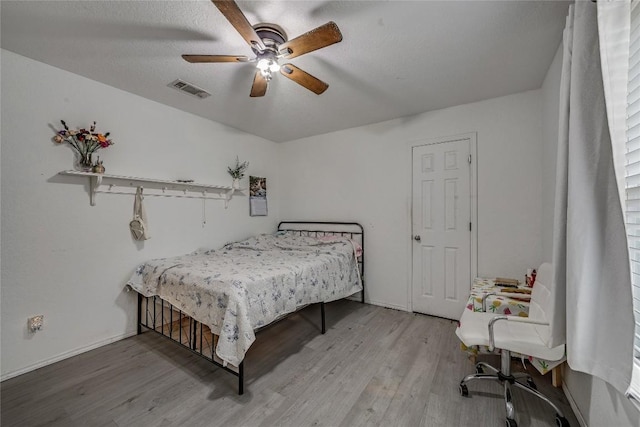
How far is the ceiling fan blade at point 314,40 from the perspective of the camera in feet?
4.60

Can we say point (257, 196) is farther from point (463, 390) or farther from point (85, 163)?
point (463, 390)

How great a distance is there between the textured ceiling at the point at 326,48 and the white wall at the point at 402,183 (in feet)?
1.11

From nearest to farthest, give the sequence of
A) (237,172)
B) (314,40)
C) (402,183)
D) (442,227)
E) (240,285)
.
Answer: (314,40) → (240,285) → (442,227) → (402,183) → (237,172)

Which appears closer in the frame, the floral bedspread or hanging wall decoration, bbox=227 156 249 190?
the floral bedspread

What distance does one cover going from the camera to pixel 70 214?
2293 mm

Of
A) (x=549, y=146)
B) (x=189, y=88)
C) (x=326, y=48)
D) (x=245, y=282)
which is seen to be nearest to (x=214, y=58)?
(x=326, y=48)

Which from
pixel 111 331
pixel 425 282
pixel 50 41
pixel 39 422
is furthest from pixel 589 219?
pixel 111 331

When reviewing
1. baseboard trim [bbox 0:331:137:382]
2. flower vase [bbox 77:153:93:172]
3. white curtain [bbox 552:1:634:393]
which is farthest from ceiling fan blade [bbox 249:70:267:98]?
baseboard trim [bbox 0:331:137:382]

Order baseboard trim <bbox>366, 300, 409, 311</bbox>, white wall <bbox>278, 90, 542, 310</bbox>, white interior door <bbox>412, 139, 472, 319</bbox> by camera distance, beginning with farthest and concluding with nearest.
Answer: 1. baseboard trim <bbox>366, 300, 409, 311</bbox>
2. white interior door <bbox>412, 139, 472, 319</bbox>
3. white wall <bbox>278, 90, 542, 310</bbox>

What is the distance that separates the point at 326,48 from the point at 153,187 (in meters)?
2.29

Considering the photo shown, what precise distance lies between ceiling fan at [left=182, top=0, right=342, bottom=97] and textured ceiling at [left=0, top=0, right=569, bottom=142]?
97 mm

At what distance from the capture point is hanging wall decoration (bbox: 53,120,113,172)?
2.25 metres

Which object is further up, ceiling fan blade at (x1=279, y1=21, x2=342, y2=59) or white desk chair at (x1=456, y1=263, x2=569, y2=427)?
ceiling fan blade at (x1=279, y1=21, x2=342, y2=59)

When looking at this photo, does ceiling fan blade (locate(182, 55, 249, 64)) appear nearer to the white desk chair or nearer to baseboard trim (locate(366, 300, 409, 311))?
the white desk chair
